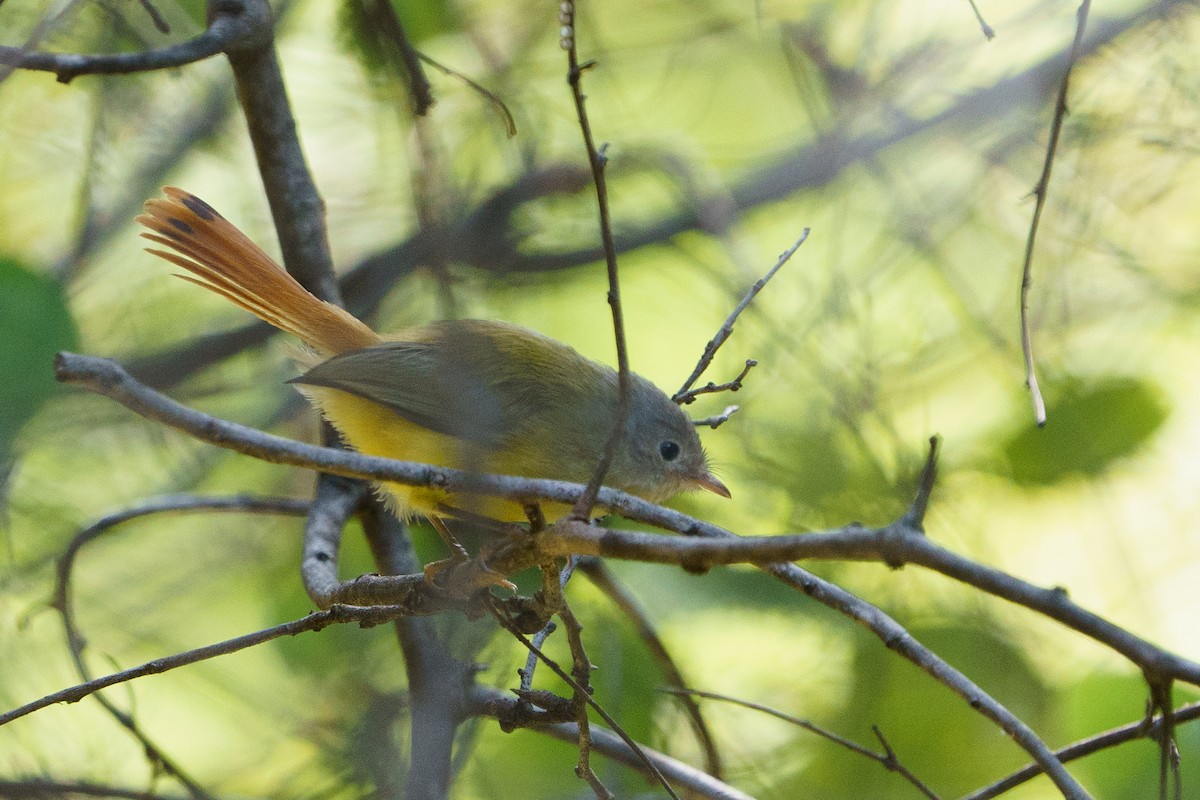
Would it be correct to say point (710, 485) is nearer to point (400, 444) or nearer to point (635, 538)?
point (400, 444)

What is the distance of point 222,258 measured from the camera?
9.61 ft

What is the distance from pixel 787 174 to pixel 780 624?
1.92 metres

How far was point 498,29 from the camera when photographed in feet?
13.0

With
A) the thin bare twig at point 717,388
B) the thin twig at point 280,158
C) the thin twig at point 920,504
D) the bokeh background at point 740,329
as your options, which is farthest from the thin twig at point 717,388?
the thin twig at point 920,504

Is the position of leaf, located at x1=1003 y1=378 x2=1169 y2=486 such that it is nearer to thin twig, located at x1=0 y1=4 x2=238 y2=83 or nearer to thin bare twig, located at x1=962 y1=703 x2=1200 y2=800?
thin bare twig, located at x1=962 y1=703 x2=1200 y2=800

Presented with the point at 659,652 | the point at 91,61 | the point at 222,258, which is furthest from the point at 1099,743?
the point at 222,258

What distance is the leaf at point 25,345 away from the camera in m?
2.20

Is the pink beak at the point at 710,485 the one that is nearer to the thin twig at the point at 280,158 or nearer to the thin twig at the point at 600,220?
the thin twig at the point at 280,158

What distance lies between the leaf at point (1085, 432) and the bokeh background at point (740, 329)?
0.01 m

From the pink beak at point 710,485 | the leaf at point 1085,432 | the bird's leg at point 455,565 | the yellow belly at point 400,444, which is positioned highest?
the leaf at point 1085,432

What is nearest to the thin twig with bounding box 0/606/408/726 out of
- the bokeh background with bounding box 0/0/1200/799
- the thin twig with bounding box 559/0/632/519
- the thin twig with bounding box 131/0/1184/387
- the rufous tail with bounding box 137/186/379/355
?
the bokeh background with bounding box 0/0/1200/799

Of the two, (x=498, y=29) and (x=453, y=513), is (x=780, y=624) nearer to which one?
(x=453, y=513)

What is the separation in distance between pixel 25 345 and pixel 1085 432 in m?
3.14

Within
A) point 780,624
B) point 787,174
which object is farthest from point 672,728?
point 787,174
